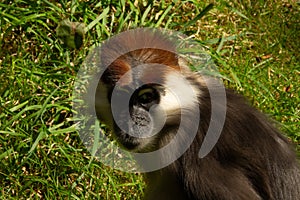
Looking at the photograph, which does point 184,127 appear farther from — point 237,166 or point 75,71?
point 75,71

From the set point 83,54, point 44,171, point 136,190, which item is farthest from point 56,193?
point 83,54

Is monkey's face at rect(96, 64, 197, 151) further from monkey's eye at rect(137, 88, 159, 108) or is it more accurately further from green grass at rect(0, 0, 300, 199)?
green grass at rect(0, 0, 300, 199)

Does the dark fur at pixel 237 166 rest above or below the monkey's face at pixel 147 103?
below

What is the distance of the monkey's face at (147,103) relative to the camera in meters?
3.39

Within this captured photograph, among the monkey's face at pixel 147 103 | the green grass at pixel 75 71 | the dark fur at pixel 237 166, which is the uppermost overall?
the monkey's face at pixel 147 103

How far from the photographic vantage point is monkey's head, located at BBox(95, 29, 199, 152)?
3398mm

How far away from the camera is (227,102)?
11.8 feet

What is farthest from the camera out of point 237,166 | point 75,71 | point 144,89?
point 75,71

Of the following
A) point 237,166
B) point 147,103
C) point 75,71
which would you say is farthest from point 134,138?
point 75,71

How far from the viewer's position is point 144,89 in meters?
3.39

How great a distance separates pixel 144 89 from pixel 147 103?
62 millimetres

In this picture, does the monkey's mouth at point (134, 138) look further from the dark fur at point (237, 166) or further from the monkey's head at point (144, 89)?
the dark fur at point (237, 166)

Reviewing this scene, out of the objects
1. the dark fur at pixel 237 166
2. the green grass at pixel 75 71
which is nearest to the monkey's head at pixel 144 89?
the dark fur at pixel 237 166

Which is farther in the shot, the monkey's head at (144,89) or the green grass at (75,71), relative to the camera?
the green grass at (75,71)
